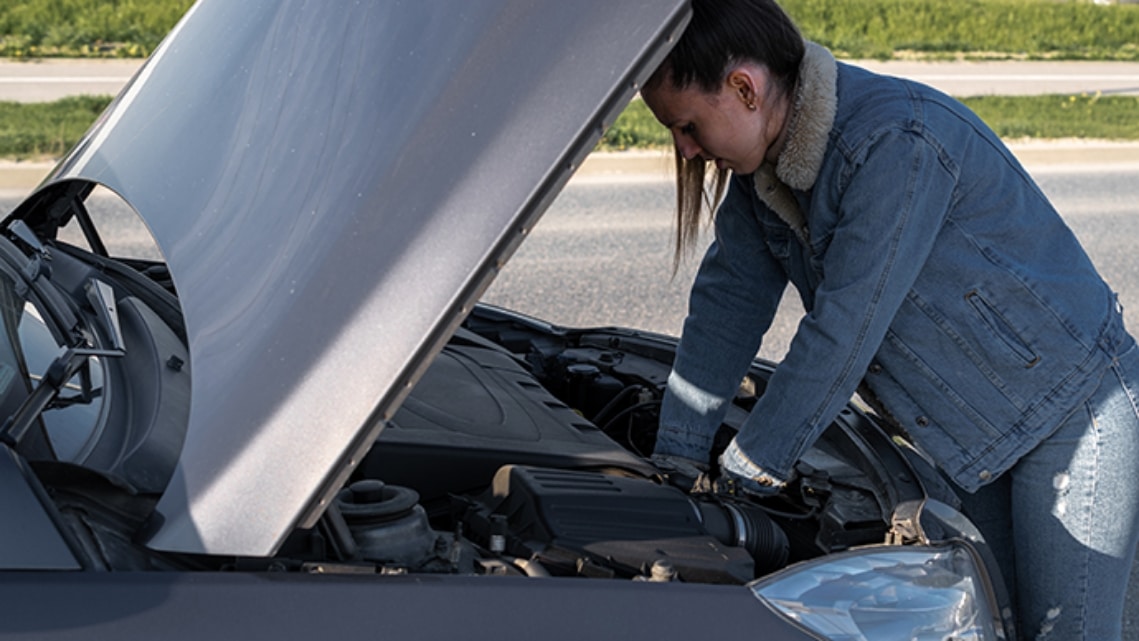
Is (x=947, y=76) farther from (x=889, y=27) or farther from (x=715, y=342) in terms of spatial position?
(x=715, y=342)

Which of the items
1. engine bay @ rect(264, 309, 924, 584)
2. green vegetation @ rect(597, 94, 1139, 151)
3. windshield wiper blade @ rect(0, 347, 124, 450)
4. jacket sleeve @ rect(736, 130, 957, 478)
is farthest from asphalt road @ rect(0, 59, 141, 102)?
jacket sleeve @ rect(736, 130, 957, 478)

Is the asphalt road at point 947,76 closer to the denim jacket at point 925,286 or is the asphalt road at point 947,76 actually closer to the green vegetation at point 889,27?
the green vegetation at point 889,27

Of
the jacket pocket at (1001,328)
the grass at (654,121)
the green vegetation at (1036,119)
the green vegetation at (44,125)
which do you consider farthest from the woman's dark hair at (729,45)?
the green vegetation at (1036,119)

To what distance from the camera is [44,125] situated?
9.77m

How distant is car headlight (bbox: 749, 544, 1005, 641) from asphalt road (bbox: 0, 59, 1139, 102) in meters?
11.2

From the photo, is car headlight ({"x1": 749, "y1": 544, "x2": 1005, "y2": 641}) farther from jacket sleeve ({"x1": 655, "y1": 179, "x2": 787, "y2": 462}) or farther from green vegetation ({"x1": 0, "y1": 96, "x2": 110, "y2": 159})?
green vegetation ({"x1": 0, "y1": 96, "x2": 110, "y2": 159})

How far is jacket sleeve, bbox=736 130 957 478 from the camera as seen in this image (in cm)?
211

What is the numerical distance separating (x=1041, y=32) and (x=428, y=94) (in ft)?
76.1

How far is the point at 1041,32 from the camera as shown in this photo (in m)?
22.6

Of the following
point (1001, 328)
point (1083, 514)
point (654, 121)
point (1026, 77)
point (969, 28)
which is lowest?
point (1026, 77)

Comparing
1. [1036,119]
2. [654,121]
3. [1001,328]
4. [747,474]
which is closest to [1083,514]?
[1001,328]

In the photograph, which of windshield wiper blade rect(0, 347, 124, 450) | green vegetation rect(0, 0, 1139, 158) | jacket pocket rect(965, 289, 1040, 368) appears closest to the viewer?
windshield wiper blade rect(0, 347, 124, 450)

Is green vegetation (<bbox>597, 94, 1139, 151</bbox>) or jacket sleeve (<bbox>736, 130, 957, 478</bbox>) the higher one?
jacket sleeve (<bbox>736, 130, 957, 478</bbox>)

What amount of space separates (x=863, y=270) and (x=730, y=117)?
1.14ft
